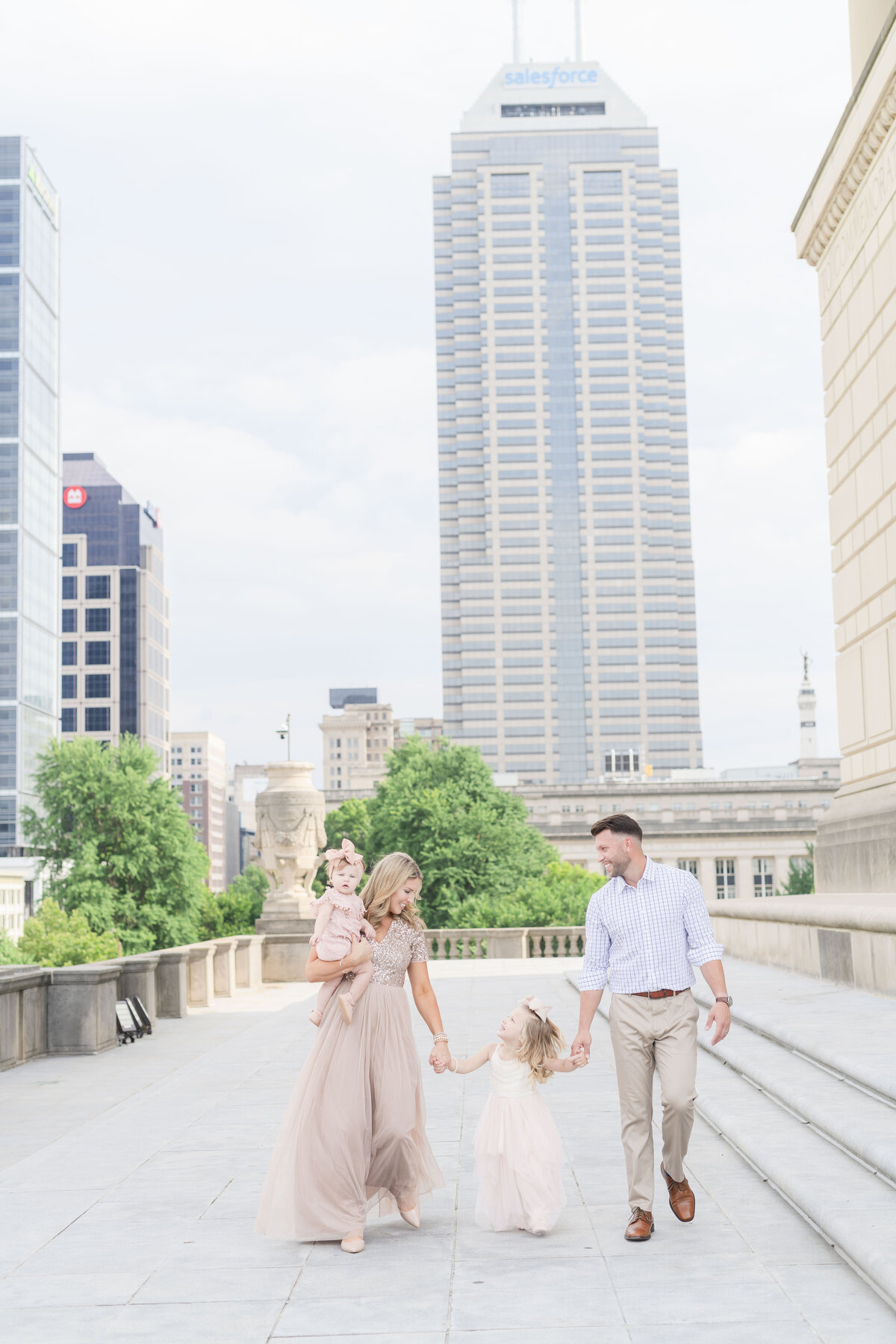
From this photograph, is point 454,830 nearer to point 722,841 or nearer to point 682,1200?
point 722,841

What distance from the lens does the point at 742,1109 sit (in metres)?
9.17

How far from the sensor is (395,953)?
22.3 feet

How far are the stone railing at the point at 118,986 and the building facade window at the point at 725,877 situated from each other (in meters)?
67.8

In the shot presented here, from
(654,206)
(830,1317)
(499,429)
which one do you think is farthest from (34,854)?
(654,206)

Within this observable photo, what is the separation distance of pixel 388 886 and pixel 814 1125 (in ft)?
11.3

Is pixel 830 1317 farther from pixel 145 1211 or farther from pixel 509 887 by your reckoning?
pixel 509 887

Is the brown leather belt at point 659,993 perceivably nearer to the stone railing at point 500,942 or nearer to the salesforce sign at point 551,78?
the stone railing at point 500,942

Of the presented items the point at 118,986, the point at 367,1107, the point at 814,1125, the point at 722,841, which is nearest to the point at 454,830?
the point at 118,986

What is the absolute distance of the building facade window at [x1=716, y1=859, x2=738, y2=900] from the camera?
319 ft

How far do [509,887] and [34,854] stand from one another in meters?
18.9

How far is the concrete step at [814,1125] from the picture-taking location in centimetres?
599

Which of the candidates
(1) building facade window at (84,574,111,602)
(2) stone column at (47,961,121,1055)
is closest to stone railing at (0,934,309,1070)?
(2) stone column at (47,961,121,1055)

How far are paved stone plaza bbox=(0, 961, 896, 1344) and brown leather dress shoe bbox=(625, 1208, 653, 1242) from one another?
62mm

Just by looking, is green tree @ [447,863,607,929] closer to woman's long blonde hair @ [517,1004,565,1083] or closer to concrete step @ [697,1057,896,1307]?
concrete step @ [697,1057,896,1307]
